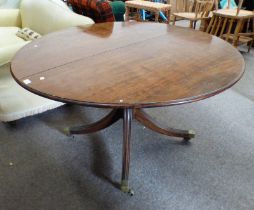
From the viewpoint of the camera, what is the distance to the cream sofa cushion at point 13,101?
1.66 m

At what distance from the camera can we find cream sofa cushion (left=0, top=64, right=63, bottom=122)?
1.66 metres

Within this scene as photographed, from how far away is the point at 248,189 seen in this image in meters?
1.35

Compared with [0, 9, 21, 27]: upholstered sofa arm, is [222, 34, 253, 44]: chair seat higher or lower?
lower

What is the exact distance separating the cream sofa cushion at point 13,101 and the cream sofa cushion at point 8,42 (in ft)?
0.46

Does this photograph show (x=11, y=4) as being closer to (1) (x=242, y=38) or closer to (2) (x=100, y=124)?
(2) (x=100, y=124)

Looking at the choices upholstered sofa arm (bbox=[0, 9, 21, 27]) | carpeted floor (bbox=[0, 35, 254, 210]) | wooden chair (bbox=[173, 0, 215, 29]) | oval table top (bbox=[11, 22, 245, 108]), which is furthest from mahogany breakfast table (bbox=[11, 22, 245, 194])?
wooden chair (bbox=[173, 0, 215, 29])

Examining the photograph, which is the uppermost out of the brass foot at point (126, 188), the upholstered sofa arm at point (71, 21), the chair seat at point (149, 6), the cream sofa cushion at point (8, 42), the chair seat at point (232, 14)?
the upholstered sofa arm at point (71, 21)

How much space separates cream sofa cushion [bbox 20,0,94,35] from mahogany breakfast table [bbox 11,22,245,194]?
0.85 ft

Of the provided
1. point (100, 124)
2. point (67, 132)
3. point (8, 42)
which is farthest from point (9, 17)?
point (100, 124)

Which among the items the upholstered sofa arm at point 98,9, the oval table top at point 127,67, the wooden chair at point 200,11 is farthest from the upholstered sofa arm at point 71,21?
the wooden chair at point 200,11

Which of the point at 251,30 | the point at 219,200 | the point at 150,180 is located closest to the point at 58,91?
the point at 150,180

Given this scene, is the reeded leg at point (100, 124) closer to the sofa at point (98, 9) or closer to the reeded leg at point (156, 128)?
the reeded leg at point (156, 128)

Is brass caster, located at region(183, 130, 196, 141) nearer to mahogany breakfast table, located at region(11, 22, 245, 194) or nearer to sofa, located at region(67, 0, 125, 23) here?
mahogany breakfast table, located at region(11, 22, 245, 194)

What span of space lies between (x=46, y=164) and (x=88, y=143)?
30 centimetres
